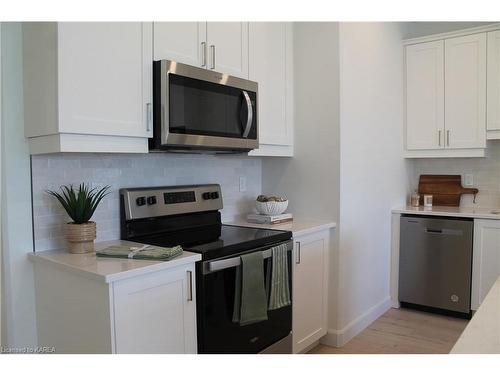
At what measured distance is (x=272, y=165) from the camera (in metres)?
3.18

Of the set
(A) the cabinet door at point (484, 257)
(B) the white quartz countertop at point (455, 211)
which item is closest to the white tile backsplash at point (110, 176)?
(B) the white quartz countertop at point (455, 211)

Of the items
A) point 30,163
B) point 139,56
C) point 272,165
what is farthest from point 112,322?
point 272,165

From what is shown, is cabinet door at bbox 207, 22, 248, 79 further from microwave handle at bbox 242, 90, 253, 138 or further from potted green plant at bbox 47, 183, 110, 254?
potted green plant at bbox 47, 183, 110, 254

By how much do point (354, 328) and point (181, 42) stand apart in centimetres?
221

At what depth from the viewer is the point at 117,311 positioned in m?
1.60

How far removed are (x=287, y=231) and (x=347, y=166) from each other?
0.74m

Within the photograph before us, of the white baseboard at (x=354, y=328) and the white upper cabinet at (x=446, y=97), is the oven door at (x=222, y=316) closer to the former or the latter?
the white baseboard at (x=354, y=328)

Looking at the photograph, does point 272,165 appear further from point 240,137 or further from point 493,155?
point 493,155

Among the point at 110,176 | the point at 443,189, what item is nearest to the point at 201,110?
the point at 110,176

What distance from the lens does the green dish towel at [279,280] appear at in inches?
90.2

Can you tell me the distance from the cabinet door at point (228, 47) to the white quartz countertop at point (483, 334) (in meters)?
1.73

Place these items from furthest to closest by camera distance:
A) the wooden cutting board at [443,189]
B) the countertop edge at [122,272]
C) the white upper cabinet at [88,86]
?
the wooden cutting board at [443,189], the white upper cabinet at [88,86], the countertop edge at [122,272]

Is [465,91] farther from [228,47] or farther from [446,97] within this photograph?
[228,47]

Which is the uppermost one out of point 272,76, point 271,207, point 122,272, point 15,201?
point 272,76
